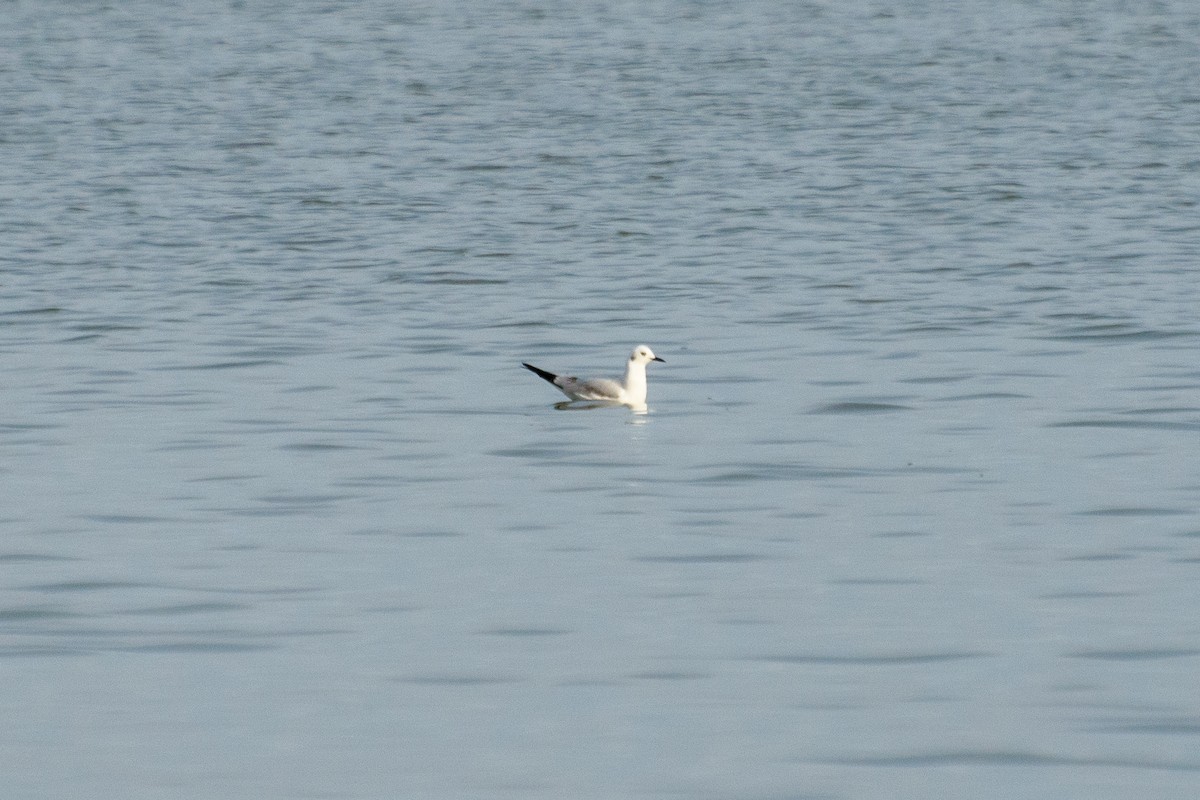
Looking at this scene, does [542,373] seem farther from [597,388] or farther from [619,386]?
[619,386]

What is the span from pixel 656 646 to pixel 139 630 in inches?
88.9

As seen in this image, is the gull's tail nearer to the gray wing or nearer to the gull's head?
the gray wing

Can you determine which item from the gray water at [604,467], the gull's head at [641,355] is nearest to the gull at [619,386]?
the gull's head at [641,355]

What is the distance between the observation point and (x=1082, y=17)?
203ft

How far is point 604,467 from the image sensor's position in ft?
51.7

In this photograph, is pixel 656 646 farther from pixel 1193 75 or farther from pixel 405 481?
pixel 1193 75

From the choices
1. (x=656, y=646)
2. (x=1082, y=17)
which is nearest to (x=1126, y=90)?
(x=1082, y=17)

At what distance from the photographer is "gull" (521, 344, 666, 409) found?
18312 mm

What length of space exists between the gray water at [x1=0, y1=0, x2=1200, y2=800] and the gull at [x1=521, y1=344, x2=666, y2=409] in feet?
0.59

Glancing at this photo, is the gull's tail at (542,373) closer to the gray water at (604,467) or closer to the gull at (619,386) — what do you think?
the gull at (619,386)

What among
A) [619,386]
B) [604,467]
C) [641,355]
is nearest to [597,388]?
[619,386]

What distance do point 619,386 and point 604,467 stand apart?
2660 millimetres

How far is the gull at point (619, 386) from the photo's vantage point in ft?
60.1

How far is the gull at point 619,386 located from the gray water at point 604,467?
0.59 feet
